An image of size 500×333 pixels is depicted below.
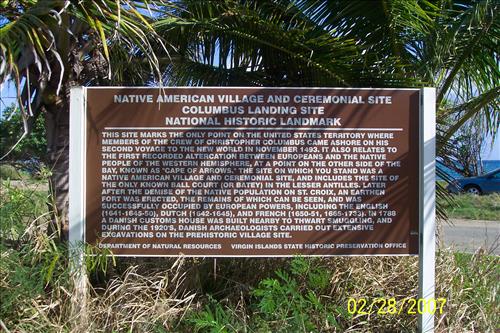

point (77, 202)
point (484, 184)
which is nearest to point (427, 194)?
point (77, 202)

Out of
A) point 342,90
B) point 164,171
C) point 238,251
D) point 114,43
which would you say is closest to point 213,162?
point 164,171

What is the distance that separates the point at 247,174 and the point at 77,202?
1358 millimetres

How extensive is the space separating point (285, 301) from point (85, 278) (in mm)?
1580

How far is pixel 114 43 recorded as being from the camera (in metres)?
4.85

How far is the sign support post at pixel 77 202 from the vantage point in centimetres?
420

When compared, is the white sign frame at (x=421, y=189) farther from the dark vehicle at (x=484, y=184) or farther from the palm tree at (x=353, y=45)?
the dark vehicle at (x=484, y=184)

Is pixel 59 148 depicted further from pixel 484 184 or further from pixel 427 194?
pixel 484 184

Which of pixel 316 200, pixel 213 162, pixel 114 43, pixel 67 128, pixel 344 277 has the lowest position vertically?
pixel 344 277

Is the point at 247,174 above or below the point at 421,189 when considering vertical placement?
above

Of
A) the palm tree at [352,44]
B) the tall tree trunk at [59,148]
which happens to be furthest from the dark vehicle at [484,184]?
the tall tree trunk at [59,148]

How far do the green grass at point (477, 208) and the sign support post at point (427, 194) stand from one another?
9.67 m

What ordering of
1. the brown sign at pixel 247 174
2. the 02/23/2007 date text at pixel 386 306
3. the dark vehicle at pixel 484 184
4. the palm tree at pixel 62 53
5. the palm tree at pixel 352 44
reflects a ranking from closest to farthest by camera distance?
the palm tree at pixel 62 53, the brown sign at pixel 247 174, the 02/23/2007 date text at pixel 386 306, the palm tree at pixel 352 44, the dark vehicle at pixel 484 184

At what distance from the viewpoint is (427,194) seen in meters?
4.32

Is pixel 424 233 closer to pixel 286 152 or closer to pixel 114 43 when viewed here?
pixel 286 152
